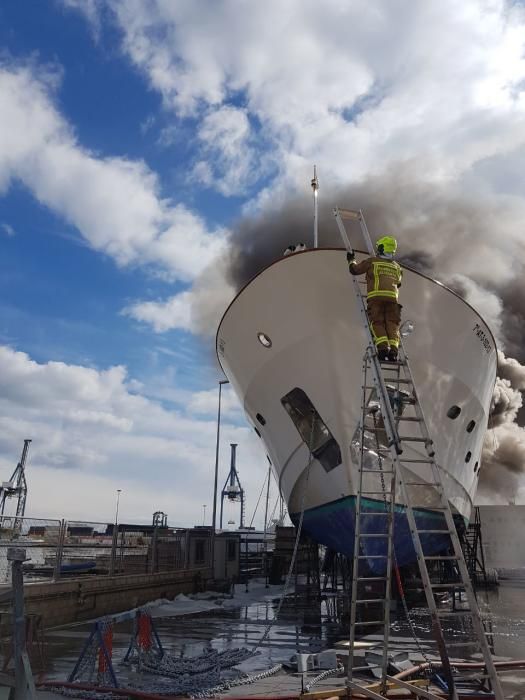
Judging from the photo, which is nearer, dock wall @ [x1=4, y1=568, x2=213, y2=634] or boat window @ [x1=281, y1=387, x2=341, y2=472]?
dock wall @ [x1=4, y1=568, x2=213, y2=634]

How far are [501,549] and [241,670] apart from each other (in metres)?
20.0

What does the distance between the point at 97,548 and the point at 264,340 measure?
19.3 feet

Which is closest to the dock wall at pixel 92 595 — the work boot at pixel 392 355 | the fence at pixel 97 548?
the fence at pixel 97 548

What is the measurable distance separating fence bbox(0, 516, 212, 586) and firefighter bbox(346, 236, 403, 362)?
4.95m

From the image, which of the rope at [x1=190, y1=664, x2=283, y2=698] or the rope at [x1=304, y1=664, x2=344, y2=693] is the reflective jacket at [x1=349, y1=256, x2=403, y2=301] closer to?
the rope at [x1=304, y1=664, x2=344, y2=693]

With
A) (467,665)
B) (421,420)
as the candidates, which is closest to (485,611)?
(467,665)

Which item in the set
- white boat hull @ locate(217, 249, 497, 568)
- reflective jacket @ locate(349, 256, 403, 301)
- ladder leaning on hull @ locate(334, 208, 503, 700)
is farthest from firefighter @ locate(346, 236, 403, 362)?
white boat hull @ locate(217, 249, 497, 568)

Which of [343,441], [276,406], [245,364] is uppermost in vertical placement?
[245,364]

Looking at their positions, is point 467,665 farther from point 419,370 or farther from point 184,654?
point 419,370

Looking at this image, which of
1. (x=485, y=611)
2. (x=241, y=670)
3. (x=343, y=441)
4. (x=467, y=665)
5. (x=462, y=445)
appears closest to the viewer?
(x=467, y=665)

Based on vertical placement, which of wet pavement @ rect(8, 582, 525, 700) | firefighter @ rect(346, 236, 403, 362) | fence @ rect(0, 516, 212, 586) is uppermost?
firefighter @ rect(346, 236, 403, 362)

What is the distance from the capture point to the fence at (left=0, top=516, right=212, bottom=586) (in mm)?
9572

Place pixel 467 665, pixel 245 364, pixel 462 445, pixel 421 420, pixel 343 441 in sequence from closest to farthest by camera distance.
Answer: pixel 421 420, pixel 467 665, pixel 343 441, pixel 462 445, pixel 245 364

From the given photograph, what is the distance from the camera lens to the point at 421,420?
15.8 ft
